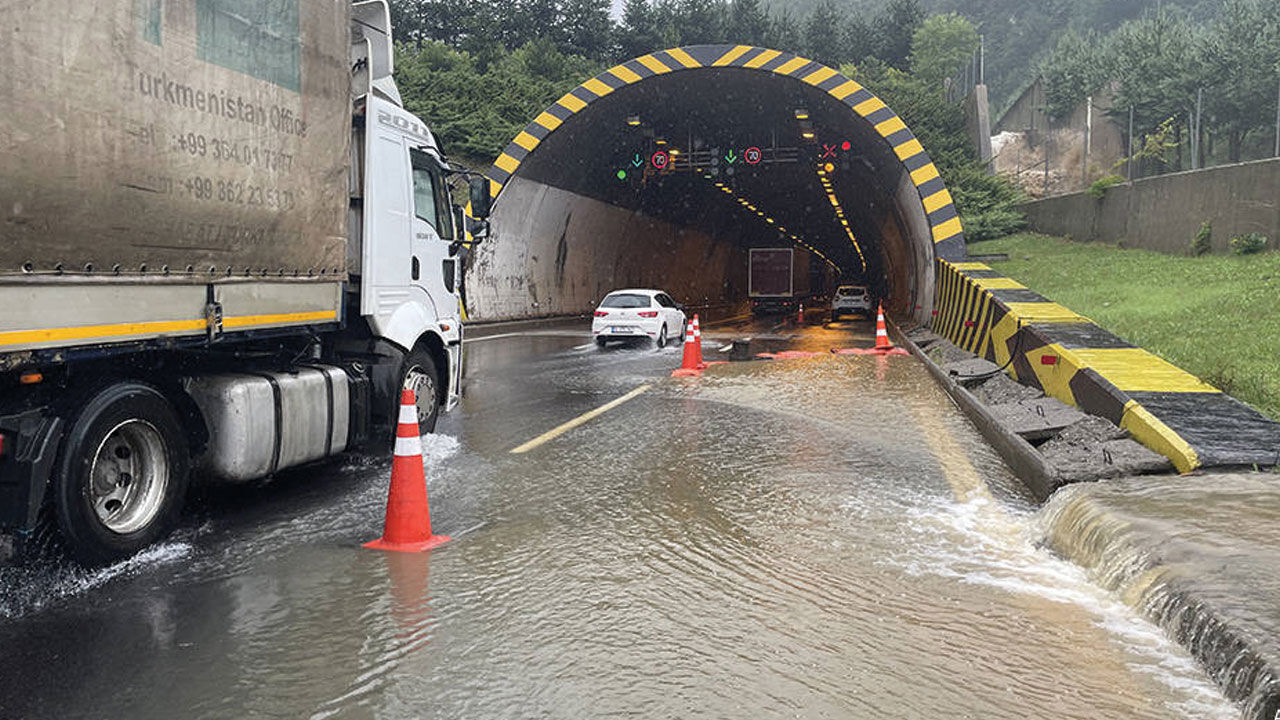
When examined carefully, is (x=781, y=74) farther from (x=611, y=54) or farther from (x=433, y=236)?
(x=611, y=54)

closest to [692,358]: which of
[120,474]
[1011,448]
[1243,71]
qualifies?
[1011,448]

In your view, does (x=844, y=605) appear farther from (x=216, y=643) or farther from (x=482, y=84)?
(x=482, y=84)

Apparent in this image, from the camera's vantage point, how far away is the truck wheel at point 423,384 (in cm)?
847

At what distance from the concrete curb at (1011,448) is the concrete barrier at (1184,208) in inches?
375

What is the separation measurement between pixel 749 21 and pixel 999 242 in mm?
48849

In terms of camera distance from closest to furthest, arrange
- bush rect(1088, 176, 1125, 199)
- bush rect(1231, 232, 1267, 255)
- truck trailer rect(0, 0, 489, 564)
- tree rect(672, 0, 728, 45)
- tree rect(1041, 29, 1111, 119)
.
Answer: truck trailer rect(0, 0, 489, 564) < bush rect(1231, 232, 1267, 255) < bush rect(1088, 176, 1125, 199) < tree rect(1041, 29, 1111, 119) < tree rect(672, 0, 728, 45)

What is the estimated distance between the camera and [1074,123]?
2383 inches

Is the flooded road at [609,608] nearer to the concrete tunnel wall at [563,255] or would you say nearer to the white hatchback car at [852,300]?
the concrete tunnel wall at [563,255]

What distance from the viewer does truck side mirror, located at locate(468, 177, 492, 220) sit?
9.24 m

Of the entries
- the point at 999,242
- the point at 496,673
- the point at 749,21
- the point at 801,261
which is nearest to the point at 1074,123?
the point at 801,261

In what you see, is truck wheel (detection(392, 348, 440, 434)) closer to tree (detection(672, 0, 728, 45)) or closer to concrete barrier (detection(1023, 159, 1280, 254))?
concrete barrier (detection(1023, 159, 1280, 254))

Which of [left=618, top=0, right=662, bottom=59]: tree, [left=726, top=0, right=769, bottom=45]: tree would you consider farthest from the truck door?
[left=726, top=0, right=769, bottom=45]: tree

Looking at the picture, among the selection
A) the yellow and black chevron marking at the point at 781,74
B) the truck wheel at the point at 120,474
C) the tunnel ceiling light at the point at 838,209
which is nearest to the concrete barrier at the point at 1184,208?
the yellow and black chevron marking at the point at 781,74

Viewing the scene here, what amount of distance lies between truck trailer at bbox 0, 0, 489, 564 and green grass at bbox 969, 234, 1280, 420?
7658mm
